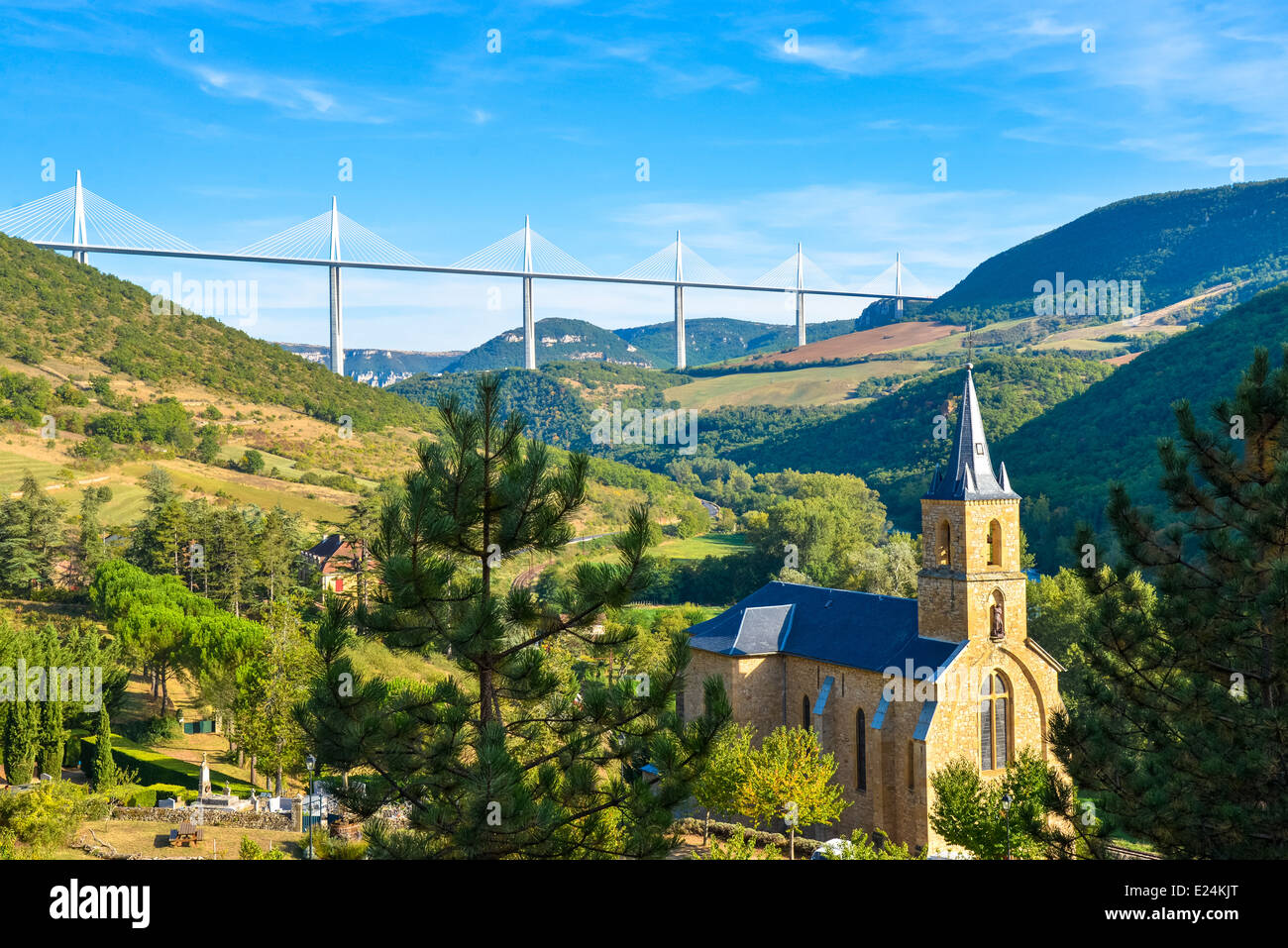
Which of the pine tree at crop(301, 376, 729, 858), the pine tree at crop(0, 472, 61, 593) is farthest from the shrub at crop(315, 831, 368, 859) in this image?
the pine tree at crop(0, 472, 61, 593)

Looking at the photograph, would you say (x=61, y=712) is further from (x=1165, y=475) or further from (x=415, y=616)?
(x=1165, y=475)

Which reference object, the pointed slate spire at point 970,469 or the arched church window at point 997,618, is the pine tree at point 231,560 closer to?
the pointed slate spire at point 970,469

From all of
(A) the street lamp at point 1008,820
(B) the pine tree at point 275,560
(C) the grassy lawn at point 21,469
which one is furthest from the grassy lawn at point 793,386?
(A) the street lamp at point 1008,820

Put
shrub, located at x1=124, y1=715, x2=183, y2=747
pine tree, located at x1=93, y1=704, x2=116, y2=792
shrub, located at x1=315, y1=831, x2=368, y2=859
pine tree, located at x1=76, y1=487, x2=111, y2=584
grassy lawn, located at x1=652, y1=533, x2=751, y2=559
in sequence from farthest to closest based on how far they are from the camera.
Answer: grassy lawn, located at x1=652, y1=533, x2=751, y2=559 → pine tree, located at x1=76, y1=487, x2=111, y2=584 → shrub, located at x1=124, y1=715, x2=183, y2=747 → pine tree, located at x1=93, y1=704, x2=116, y2=792 → shrub, located at x1=315, y1=831, x2=368, y2=859

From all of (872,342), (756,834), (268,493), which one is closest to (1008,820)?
(756,834)

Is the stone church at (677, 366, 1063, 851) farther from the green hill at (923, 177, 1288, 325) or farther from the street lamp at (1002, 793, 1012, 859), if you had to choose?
the green hill at (923, 177, 1288, 325)

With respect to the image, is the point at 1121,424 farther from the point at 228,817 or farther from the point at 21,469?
the point at 21,469

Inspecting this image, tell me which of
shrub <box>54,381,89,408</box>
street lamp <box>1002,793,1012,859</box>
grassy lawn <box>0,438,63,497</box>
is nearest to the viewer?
street lamp <box>1002,793,1012,859</box>
